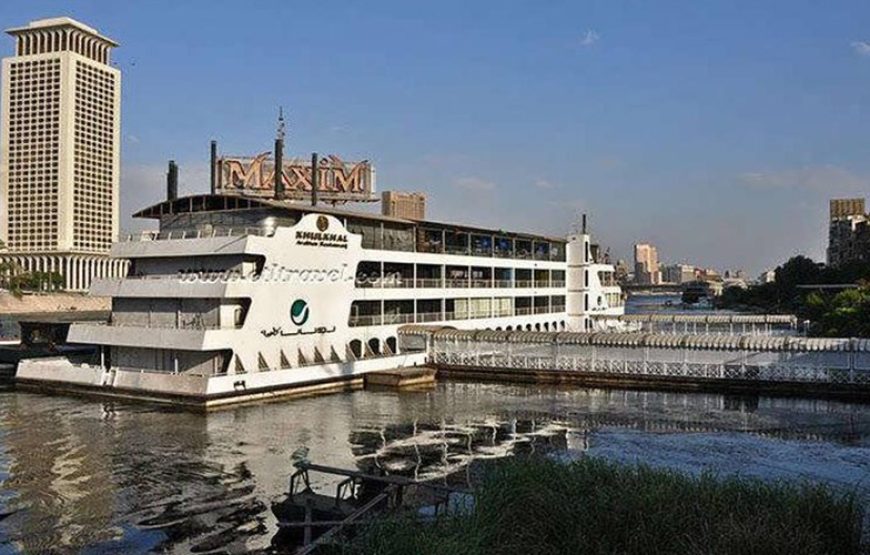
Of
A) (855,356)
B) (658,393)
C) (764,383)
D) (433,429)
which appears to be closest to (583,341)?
(658,393)

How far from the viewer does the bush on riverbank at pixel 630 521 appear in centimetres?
1285

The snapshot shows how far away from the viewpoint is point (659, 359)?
4578cm

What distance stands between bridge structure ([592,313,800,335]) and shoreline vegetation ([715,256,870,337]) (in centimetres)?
381

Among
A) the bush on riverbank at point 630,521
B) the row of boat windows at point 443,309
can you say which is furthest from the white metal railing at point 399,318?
the bush on riverbank at point 630,521

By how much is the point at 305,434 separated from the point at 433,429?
17.8 feet

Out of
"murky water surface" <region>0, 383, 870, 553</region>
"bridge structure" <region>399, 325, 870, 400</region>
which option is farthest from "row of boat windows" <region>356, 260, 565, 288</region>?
"murky water surface" <region>0, 383, 870, 553</region>

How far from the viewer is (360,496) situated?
17766 millimetres

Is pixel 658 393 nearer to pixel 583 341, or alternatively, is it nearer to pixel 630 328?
pixel 583 341

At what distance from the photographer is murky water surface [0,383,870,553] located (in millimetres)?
19422

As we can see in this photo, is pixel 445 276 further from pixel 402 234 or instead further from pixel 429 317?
pixel 402 234

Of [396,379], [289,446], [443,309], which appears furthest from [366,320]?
[289,446]

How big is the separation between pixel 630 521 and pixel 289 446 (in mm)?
17133

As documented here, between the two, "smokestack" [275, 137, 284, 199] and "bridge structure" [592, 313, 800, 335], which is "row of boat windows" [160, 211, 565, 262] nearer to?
"smokestack" [275, 137, 284, 199]

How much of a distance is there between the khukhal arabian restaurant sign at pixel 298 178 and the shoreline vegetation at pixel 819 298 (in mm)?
40945
